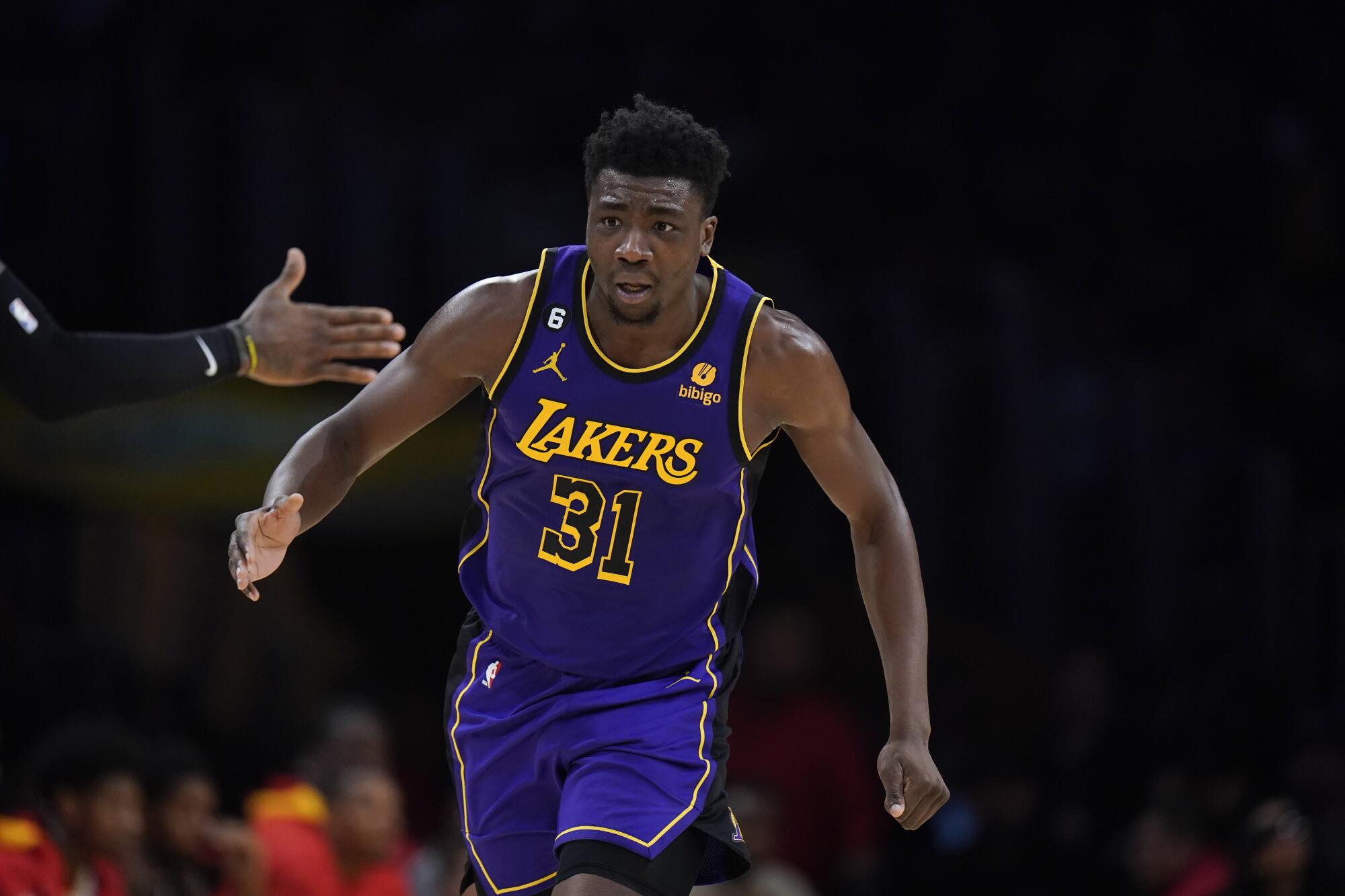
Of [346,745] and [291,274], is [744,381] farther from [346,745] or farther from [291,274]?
[346,745]

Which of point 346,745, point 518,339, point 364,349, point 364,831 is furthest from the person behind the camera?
point 346,745

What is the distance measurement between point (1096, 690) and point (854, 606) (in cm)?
189

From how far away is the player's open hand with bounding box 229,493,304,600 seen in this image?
13.1ft

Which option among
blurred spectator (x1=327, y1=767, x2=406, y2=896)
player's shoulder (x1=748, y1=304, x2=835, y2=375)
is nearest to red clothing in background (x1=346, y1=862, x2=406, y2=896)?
blurred spectator (x1=327, y1=767, x2=406, y2=896)

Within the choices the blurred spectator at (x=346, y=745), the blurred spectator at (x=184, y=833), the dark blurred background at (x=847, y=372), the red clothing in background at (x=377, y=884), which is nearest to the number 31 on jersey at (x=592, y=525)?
the blurred spectator at (x=184, y=833)

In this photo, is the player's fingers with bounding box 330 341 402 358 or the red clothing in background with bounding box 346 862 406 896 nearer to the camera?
the player's fingers with bounding box 330 341 402 358

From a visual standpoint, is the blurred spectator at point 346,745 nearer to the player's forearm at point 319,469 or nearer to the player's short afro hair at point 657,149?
the player's forearm at point 319,469

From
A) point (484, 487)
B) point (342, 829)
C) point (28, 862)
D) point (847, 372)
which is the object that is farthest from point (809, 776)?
point (484, 487)

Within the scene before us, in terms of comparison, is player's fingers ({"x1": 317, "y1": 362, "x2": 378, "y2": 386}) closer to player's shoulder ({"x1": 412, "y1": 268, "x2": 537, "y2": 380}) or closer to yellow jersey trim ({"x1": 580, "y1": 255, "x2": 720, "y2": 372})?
player's shoulder ({"x1": 412, "y1": 268, "x2": 537, "y2": 380})

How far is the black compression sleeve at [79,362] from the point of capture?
4988 mm

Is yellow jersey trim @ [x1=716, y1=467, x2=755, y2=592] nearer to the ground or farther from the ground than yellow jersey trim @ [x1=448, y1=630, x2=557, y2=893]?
farther from the ground

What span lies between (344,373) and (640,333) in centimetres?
134

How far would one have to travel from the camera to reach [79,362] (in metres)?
5.05

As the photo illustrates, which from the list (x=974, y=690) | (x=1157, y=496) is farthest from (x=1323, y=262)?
(x=974, y=690)
